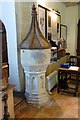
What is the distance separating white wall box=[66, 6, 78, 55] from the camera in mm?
6383

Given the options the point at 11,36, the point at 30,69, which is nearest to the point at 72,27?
the point at 11,36

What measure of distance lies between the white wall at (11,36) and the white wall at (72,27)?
11.3ft

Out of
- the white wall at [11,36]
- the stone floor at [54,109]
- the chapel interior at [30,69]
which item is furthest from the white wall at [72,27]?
the white wall at [11,36]

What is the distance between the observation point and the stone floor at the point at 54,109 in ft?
9.98

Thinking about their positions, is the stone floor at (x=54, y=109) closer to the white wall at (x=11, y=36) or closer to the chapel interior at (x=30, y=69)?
the chapel interior at (x=30, y=69)

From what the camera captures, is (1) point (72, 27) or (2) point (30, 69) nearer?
(2) point (30, 69)

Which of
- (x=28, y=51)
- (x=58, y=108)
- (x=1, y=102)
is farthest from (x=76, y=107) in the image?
(x=1, y=102)

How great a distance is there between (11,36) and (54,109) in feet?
5.57

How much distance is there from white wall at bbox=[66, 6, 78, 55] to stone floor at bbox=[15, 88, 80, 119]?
118 inches

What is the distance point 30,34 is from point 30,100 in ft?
4.43

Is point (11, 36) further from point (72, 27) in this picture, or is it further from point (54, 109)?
point (72, 27)

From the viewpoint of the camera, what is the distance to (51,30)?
5.09 metres

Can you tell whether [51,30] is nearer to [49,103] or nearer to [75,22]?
[75,22]

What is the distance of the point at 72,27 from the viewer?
645 centimetres
